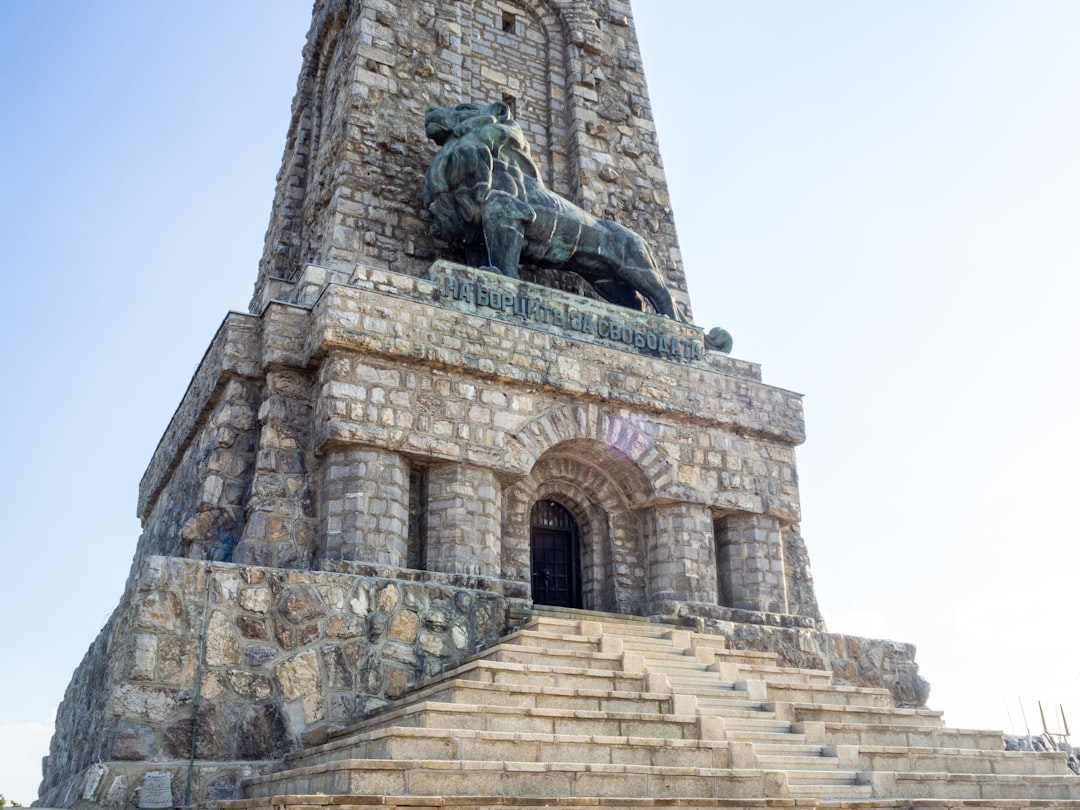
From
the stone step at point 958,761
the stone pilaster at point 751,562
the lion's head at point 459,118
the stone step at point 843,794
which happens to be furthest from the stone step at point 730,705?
the lion's head at point 459,118

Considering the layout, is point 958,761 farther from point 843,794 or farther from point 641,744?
point 641,744

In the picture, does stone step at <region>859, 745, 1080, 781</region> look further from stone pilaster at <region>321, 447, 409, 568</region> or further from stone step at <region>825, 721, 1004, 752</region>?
stone pilaster at <region>321, 447, 409, 568</region>

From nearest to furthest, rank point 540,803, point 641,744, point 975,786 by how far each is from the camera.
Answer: point 540,803 < point 641,744 < point 975,786

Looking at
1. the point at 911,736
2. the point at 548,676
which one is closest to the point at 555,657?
the point at 548,676

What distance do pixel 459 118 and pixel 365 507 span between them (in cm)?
520

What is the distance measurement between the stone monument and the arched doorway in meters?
0.04

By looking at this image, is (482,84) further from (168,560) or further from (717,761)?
(717,761)

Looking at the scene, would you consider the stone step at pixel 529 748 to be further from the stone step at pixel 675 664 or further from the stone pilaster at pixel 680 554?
the stone pilaster at pixel 680 554

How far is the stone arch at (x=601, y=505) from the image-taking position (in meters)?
11.5

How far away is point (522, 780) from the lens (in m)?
5.91

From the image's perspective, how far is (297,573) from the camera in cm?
868

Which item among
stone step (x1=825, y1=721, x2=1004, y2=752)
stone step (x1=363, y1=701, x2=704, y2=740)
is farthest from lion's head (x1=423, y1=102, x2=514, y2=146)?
stone step (x1=825, y1=721, x2=1004, y2=752)

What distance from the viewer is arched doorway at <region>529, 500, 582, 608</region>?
38.7 feet

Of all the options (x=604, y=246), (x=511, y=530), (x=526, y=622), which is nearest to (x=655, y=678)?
(x=526, y=622)
